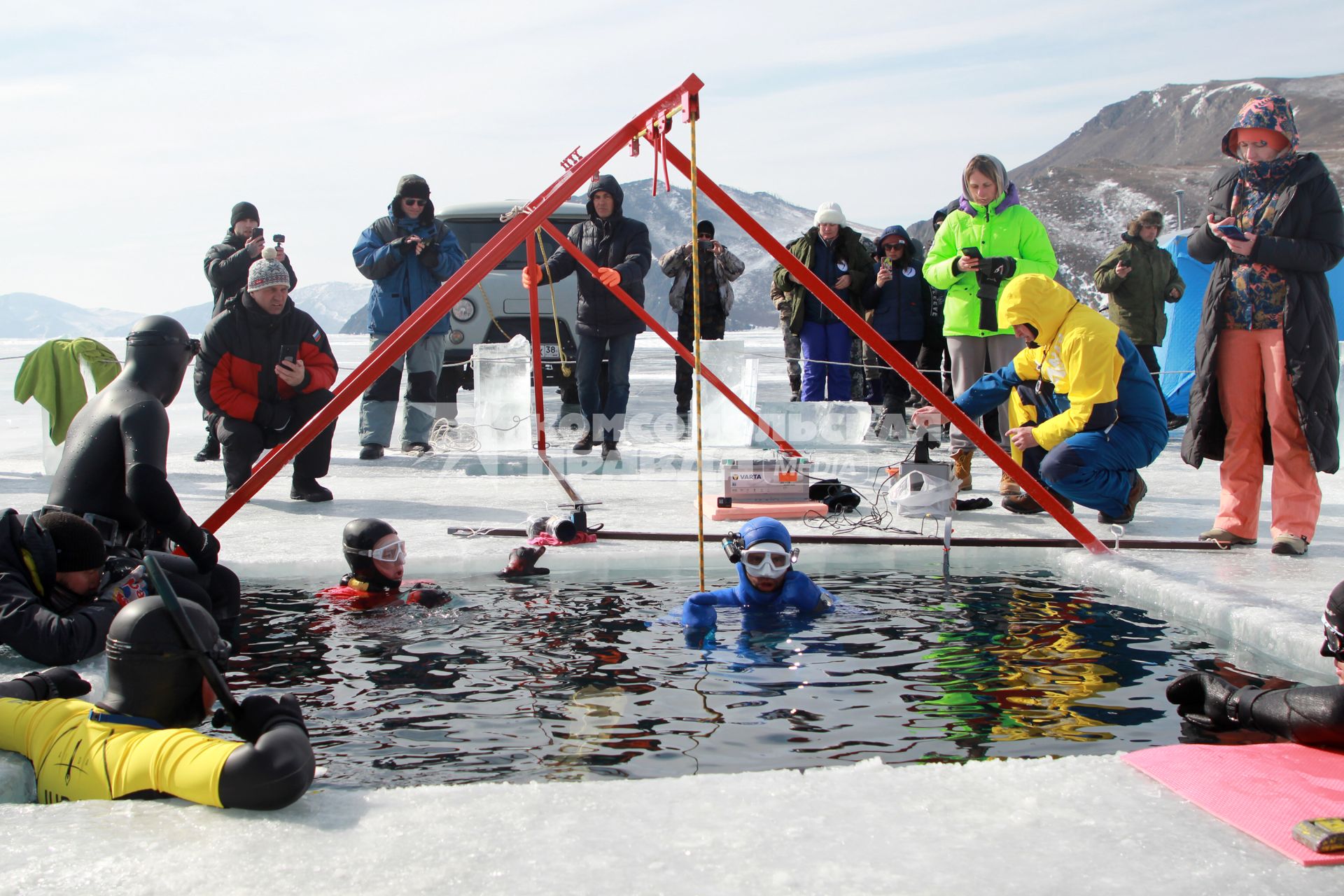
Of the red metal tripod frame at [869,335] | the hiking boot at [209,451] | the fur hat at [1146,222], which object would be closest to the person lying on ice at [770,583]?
the red metal tripod frame at [869,335]

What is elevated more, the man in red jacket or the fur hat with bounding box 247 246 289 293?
the fur hat with bounding box 247 246 289 293

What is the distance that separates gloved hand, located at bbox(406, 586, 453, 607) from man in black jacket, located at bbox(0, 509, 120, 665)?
1.42 meters

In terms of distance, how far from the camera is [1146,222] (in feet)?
35.7

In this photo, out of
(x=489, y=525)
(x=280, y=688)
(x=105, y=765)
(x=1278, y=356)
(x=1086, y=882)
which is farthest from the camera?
(x=489, y=525)

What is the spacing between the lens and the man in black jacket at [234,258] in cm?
930

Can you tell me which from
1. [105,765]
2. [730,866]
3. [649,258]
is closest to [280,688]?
[105,765]

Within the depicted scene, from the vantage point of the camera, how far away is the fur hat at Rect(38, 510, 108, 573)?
4195 millimetres

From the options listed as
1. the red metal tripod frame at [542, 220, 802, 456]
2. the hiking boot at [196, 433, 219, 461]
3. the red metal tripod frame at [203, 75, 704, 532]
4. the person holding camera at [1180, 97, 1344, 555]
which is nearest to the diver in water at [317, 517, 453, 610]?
the red metal tripod frame at [203, 75, 704, 532]

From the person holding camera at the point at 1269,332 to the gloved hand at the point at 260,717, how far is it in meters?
5.00

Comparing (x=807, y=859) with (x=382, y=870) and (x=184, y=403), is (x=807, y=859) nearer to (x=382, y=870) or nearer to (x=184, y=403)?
(x=382, y=870)

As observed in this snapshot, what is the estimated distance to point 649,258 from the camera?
982 centimetres

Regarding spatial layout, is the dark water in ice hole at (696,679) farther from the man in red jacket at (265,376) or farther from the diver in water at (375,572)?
the man in red jacket at (265,376)

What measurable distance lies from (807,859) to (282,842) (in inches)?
45.4

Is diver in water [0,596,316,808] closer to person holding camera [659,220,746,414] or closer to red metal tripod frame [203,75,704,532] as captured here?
red metal tripod frame [203,75,704,532]
